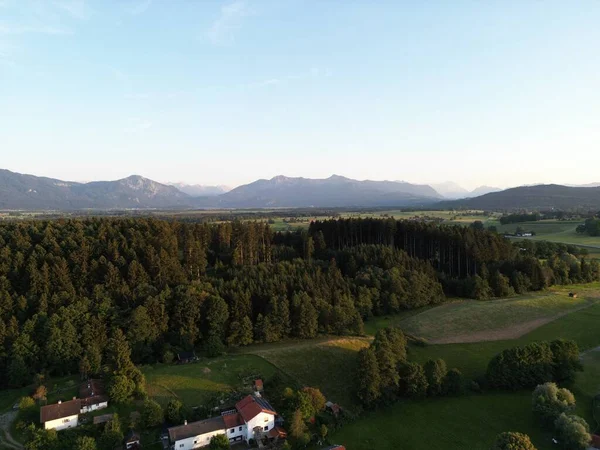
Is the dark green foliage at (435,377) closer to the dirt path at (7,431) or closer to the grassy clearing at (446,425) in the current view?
the grassy clearing at (446,425)

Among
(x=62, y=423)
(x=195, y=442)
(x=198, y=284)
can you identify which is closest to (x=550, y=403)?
(x=195, y=442)

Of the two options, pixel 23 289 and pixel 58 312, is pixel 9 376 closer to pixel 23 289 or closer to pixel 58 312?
pixel 58 312

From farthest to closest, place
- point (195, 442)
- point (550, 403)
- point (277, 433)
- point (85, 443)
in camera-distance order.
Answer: point (550, 403) < point (277, 433) < point (195, 442) < point (85, 443)

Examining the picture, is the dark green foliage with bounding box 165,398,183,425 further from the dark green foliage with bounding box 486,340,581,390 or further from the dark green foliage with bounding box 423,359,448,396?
the dark green foliage with bounding box 486,340,581,390

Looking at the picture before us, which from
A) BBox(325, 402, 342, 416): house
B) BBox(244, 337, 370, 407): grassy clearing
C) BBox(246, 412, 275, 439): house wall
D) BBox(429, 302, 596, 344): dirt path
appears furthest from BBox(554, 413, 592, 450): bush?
BBox(246, 412, 275, 439): house wall

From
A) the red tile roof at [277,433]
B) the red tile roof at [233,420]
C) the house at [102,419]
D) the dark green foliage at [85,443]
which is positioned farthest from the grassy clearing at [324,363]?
the dark green foliage at [85,443]

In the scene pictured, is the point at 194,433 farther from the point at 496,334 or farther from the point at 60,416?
the point at 496,334
